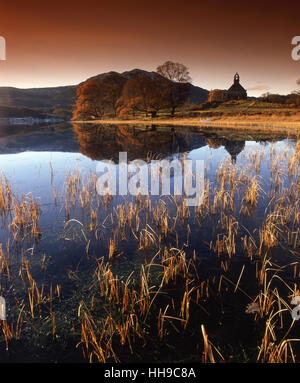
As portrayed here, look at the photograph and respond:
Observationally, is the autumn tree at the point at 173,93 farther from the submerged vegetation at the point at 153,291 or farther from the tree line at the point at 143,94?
the submerged vegetation at the point at 153,291

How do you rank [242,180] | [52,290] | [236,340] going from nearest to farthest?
[236,340] → [52,290] → [242,180]

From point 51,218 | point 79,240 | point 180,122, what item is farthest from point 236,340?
point 180,122

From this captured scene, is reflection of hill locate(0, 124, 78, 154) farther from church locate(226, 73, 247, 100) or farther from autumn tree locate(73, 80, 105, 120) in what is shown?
church locate(226, 73, 247, 100)

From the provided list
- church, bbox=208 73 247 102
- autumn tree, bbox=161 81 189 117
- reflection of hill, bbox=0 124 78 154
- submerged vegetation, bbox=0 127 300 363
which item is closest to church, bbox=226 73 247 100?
church, bbox=208 73 247 102

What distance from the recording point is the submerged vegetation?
3.32 meters

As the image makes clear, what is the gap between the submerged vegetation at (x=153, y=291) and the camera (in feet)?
10.9

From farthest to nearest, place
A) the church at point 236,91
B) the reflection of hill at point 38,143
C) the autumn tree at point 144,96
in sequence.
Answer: the church at point 236,91 < the autumn tree at point 144,96 < the reflection of hill at point 38,143

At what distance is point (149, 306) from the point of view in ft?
12.6

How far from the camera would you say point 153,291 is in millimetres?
4266

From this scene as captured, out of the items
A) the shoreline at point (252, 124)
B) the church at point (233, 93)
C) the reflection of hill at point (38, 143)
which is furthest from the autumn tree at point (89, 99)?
the church at point (233, 93)

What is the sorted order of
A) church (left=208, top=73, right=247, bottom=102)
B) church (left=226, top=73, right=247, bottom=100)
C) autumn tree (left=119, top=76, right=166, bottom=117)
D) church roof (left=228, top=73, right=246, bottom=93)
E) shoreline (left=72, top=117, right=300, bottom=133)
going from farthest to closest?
church roof (left=228, top=73, right=246, bottom=93)
church (left=226, top=73, right=247, bottom=100)
church (left=208, top=73, right=247, bottom=102)
autumn tree (left=119, top=76, right=166, bottom=117)
shoreline (left=72, top=117, right=300, bottom=133)
